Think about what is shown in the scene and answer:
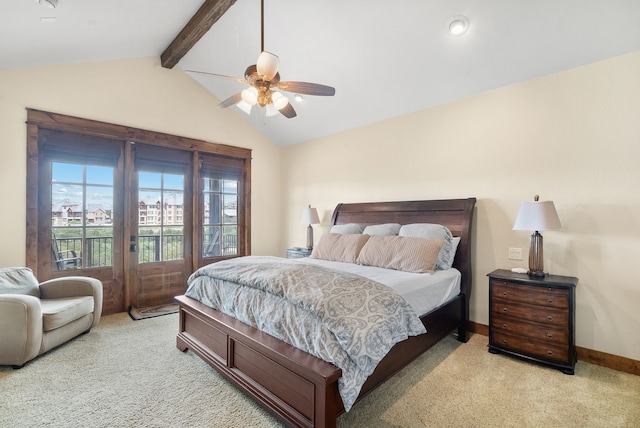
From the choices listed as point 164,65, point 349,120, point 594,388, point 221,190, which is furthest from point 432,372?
point 164,65

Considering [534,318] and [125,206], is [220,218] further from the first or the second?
[534,318]

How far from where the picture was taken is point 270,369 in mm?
1835

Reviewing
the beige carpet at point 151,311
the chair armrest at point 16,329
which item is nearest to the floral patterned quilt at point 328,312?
the chair armrest at point 16,329

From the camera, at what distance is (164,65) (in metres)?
4.16

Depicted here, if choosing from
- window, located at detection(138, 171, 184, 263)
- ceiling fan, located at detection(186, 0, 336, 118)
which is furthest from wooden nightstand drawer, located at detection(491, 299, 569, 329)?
window, located at detection(138, 171, 184, 263)

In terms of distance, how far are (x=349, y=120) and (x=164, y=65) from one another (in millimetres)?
2740

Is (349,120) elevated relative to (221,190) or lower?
elevated

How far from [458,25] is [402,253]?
2.15m

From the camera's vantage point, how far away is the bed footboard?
5.02 feet

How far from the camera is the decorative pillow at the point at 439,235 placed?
119 inches

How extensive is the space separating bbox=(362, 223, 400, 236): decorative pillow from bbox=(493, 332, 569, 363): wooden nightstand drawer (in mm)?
1456

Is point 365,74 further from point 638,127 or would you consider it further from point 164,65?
point 164,65

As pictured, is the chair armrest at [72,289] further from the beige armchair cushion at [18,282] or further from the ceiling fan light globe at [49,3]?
the ceiling fan light globe at [49,3]

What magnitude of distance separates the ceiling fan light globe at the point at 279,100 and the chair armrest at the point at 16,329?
8.69 feet
